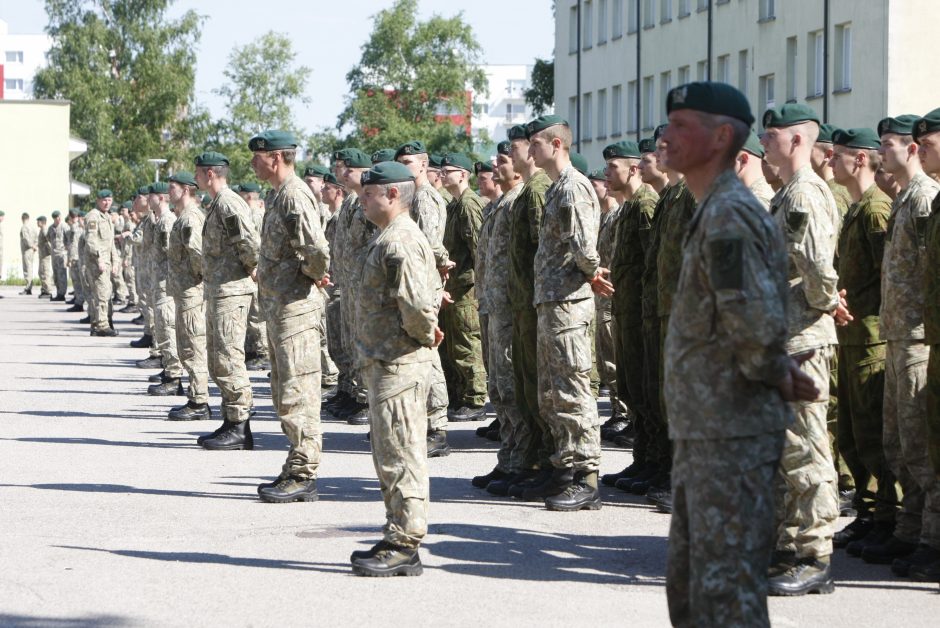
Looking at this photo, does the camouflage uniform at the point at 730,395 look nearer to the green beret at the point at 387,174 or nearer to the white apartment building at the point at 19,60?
the green beret at the point at 387,174

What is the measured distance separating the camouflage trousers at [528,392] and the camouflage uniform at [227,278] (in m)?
2.67

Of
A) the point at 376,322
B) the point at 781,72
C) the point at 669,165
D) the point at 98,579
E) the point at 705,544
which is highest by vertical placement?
the point at 781,72

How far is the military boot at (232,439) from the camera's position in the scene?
12508 millimetres

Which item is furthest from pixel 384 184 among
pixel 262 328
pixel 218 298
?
pixel 262 328

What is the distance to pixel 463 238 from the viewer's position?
570 inches

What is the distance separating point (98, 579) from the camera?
7.54 meters

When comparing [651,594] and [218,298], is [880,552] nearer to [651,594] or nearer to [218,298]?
[651,594]

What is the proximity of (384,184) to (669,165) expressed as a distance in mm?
2828

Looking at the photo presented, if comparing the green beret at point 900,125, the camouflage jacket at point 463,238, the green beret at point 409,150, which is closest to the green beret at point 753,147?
the green beret at point 900,125

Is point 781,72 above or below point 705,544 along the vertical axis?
above

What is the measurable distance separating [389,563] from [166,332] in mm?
10181

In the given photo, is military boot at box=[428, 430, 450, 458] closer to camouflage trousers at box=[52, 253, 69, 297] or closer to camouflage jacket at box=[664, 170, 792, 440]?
camouflage jacket at box=[664, 170, 792, 440]

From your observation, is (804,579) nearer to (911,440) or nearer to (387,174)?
(911,440)

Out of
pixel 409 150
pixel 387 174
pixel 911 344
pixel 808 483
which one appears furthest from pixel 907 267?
pixel 409 150
